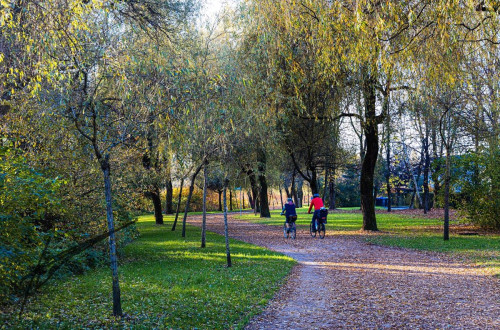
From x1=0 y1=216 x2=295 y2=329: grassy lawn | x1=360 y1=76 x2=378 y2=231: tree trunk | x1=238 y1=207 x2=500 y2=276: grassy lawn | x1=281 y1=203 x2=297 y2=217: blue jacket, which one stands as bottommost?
x1=238 y1=207 x2=500 y2=276: grassy lawn

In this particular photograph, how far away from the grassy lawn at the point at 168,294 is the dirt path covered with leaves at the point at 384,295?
0.50 meters

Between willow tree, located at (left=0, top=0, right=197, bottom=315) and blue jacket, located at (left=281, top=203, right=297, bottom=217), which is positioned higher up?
willow tree, located at (left=0, top=0, right=197, bottom=315)

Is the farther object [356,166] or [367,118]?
[356,166]

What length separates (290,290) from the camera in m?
7.83

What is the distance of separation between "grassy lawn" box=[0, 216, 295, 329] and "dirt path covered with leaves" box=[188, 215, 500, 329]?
0.50 m

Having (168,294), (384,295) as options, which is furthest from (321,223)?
(168,294)

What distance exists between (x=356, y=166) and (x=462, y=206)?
1468 centimetres

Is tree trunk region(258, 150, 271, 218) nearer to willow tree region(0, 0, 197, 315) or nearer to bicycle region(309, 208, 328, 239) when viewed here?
bicycle region(309, 208, 328, 239)

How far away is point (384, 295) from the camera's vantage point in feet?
24.0

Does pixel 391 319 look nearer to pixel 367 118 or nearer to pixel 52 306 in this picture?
pixel 52 306

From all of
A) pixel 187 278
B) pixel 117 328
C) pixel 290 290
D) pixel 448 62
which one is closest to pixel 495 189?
pixel 448 62

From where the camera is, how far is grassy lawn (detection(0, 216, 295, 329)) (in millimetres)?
5434

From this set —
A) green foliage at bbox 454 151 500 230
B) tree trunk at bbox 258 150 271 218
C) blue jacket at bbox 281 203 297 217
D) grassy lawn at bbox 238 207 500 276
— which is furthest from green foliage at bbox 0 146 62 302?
tree trunk at bbox 258 150 271 218

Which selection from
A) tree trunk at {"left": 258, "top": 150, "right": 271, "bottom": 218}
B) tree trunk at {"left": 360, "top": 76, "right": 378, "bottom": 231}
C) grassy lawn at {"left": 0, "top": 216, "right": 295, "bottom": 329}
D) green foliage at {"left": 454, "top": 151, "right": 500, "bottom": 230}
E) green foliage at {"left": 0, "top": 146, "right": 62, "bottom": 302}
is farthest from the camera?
tree trunk at {"left": 258, "top": 150, "right": 271, "bottom": 218}
